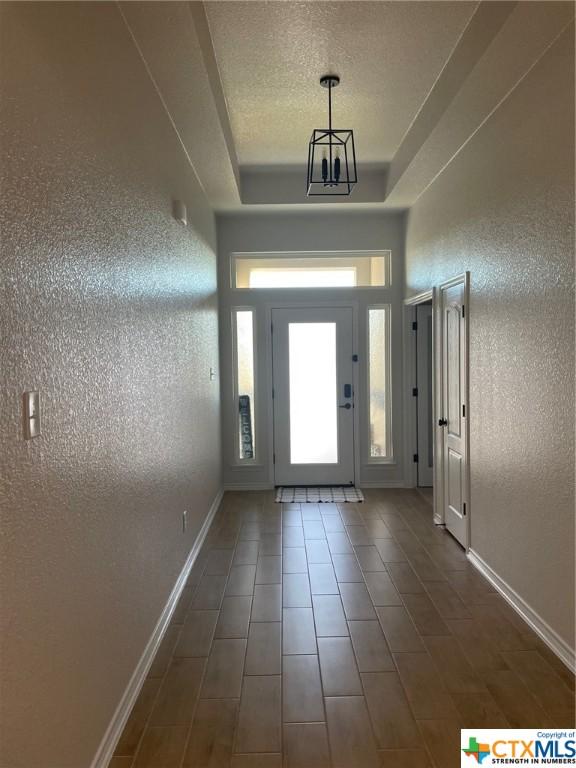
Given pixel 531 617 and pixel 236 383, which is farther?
pixel 236 383

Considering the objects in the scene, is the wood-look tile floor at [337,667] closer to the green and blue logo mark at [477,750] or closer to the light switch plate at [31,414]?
the green and blue logo mark at [477,750]

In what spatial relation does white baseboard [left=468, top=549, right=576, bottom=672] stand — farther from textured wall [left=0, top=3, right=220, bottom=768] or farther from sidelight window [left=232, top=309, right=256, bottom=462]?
sidelight window [left=232, top=309, right=256, bottom=462]

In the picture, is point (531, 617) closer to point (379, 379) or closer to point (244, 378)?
point (379, 379)

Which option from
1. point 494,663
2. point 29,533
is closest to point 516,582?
point 494,663

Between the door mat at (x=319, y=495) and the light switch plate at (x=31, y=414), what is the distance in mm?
4115

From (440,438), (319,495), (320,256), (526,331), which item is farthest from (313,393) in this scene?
(526,331)

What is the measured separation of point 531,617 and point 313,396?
3.41m

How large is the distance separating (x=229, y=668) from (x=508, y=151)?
10.1 feet

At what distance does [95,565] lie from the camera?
6.15 ft

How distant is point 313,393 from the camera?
5.89 meters

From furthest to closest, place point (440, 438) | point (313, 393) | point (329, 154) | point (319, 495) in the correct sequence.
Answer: point (313, 393) < point (319, 495) < point (440, 438) < point (329, 154)

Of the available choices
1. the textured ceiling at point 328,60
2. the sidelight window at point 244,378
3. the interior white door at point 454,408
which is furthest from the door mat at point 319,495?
the textured ceiling at point 328,60

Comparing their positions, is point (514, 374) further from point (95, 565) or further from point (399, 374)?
point (399, 374)

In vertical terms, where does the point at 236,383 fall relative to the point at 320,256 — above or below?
below
